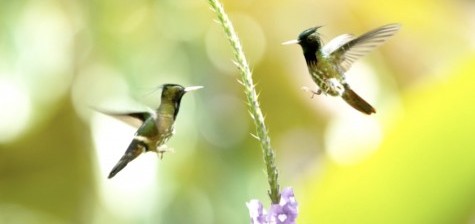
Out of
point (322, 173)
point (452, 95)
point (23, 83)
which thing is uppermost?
point (452, 95)

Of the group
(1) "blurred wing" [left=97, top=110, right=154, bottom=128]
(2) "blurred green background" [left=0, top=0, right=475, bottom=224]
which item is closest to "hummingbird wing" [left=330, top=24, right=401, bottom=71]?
(1) "blurred wing" [left=97, top=110, right=154, bottom=128]

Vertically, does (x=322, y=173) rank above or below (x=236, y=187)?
above

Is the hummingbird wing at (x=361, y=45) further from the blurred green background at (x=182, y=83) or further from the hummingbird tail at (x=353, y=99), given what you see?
the blurred green background at (x=182, y=83)

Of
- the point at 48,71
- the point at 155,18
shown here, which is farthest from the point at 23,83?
the point at 155,18

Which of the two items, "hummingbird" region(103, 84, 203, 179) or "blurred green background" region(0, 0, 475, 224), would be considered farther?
"blurred green background" region(0, 0, 475, 224)

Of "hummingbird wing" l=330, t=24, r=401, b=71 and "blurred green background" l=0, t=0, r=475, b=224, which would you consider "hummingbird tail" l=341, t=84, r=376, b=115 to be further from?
"blurred green background" l=0, t=0, r=475, b=224

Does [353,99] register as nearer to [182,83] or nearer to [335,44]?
[335,44]

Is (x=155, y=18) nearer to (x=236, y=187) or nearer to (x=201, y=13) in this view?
(x=201, y=13)
